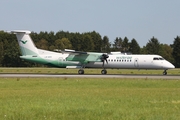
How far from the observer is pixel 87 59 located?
5756 centimetres

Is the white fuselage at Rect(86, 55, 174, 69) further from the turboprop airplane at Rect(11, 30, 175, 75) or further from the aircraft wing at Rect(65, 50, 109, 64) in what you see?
the aircraft wing at Rect(65, 50, 109, 64)

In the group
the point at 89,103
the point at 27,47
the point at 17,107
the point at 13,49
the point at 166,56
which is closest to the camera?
the point at 17,107

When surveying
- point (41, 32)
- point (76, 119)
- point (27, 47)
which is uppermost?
point (41, 32)

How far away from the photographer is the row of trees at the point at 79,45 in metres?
117

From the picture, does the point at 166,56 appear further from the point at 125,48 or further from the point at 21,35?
the point at 21,35

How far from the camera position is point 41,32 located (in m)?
157

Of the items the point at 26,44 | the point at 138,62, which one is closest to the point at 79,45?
the point at 26,44

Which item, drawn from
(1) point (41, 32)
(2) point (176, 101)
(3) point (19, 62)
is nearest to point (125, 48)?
(1) point (41, 32)

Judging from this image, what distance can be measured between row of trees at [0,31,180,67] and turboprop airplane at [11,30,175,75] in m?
55.7

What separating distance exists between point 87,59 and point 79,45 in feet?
268

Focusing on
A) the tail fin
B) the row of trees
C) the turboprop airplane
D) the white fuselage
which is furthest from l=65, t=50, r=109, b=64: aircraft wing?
the row of trees

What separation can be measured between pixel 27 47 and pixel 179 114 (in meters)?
47.7

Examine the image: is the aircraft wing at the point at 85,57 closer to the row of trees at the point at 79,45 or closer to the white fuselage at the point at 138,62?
the white fuselage at the point at 138,62

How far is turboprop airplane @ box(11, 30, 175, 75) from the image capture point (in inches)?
2164
